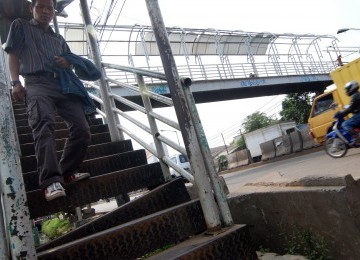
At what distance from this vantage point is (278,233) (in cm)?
221

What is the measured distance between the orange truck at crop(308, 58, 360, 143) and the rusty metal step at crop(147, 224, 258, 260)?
7.76 metres

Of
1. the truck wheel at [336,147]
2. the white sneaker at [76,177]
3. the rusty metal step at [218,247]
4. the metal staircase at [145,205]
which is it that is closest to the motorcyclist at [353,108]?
the truck wheel at [336,147]

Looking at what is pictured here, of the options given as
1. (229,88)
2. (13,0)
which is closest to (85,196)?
(13,0)

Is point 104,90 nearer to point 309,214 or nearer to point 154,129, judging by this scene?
point 154,129

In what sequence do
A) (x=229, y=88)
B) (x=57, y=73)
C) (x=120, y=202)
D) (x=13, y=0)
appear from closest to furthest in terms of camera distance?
(x=57, y=73) → (x=120, y=202) → (x=13, y=0) → (x=229, y=88)

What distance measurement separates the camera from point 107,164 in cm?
304

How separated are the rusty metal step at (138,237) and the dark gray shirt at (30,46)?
146 cm

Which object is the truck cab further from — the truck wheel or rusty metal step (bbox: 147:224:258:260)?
rusty metal step (bbox: 147:224:258:260)

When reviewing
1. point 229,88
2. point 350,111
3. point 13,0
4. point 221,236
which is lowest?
point 221,236

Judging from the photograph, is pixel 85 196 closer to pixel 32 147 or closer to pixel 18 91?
pixel 18 91

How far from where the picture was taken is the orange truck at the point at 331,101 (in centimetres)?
873

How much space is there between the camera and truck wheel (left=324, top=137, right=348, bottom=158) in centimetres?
664

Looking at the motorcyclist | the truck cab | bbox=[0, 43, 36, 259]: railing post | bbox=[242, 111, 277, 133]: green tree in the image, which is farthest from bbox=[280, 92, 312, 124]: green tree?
bbox=[0, 43, 36, 259]: railing post

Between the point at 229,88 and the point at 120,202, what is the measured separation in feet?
52.6
